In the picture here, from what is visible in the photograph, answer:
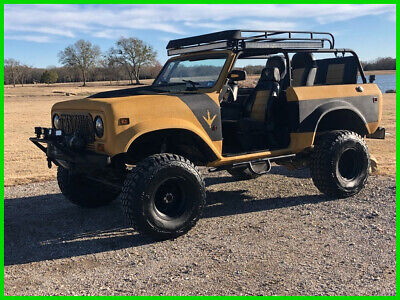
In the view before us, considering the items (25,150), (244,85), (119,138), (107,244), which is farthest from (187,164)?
(25,150)

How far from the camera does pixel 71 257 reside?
4.39 m

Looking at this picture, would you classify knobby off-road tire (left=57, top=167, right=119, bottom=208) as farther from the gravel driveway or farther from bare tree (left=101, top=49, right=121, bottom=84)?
bare tree (left=101, top=49, right=121, bottom=84)

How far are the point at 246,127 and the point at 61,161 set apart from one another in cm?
243

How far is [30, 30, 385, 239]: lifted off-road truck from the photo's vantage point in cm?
459

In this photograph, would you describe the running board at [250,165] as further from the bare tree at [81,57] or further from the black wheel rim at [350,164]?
the bare tree at [81,57]

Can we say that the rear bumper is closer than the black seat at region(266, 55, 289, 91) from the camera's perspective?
No

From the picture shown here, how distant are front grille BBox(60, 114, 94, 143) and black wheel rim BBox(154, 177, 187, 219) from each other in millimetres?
966

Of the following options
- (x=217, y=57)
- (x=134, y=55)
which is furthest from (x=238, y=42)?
(x=134, y=55)

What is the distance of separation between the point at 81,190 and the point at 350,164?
13.0ft

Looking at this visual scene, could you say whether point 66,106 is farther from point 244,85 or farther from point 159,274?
point 244,85

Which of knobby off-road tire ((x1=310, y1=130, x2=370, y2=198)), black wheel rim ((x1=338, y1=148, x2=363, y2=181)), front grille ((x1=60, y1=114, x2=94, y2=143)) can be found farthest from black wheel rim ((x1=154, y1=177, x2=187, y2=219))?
black wheel rim ((x1=338, y1=148, x2=363, y2=181))

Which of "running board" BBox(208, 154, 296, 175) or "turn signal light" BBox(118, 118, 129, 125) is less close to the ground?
"turn signal light" BBox(118, 118, 129, 125)

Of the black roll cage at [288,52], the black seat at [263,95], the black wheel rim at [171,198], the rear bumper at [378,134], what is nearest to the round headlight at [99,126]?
the black wheel rim at [171,198]

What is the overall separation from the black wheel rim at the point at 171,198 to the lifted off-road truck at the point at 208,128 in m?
0.01
